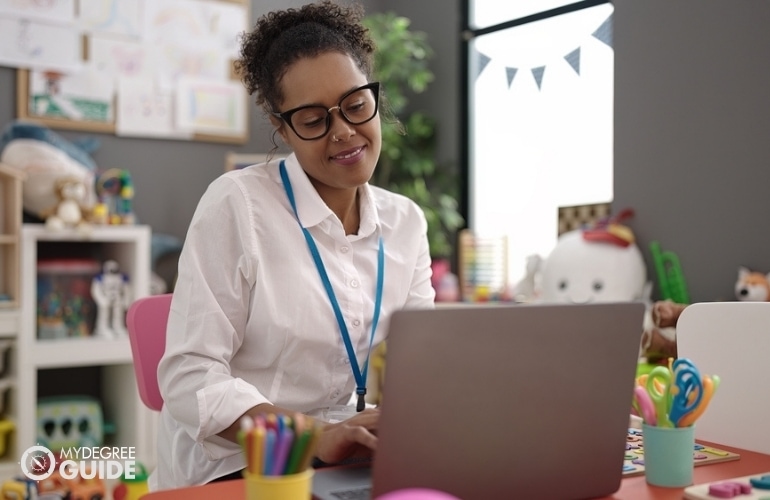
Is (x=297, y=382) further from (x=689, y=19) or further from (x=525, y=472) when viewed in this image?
(x=689, y=19)

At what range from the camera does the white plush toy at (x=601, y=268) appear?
9.02 ft

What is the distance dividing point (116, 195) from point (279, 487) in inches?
113

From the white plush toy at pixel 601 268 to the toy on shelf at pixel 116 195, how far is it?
5.59ft

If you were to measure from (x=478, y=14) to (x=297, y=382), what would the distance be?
2.92 meters

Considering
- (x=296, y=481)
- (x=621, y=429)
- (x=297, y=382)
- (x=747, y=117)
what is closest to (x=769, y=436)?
(x=621, y=429)

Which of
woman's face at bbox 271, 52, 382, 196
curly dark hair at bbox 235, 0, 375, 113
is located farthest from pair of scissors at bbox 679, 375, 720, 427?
curly dark hair at bbox 235, 0, 375, 113

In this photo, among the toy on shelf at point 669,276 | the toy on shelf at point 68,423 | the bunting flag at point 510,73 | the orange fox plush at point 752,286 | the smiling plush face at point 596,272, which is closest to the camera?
the orange fox plush at point 752,286

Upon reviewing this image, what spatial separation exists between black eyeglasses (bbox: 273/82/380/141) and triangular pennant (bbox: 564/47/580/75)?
2.17m

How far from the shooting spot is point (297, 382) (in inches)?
51.5

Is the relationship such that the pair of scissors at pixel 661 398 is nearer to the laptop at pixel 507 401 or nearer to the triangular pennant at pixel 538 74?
the laptop at pixel 507 401

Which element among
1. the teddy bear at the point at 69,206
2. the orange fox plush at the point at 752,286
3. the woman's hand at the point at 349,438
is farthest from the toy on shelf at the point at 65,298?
the woman's hand at the point at 349,438

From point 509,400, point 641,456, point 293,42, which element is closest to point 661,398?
point 641,456

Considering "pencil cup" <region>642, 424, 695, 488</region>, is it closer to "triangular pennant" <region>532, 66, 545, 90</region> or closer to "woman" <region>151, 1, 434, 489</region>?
"woman" <region>151, 1, 434, 489</region>

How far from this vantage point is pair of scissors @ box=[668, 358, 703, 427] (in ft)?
2.78
